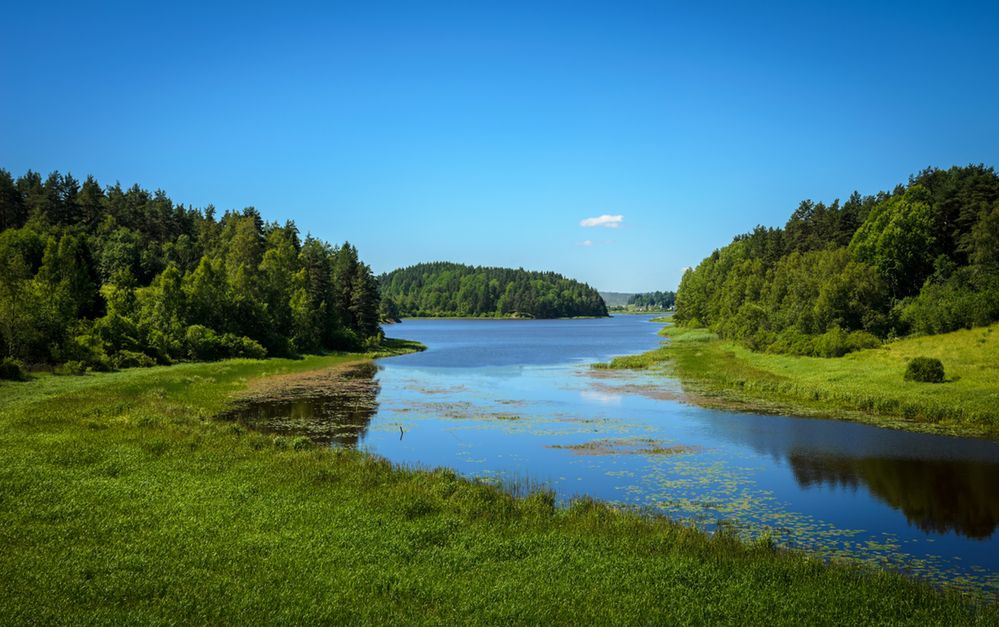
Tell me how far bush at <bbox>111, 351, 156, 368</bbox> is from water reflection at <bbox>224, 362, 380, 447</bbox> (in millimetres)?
13632

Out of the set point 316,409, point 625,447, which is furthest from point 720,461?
point 316,409

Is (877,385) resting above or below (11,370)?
below

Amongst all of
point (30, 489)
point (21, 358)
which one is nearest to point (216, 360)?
point (21, 358)

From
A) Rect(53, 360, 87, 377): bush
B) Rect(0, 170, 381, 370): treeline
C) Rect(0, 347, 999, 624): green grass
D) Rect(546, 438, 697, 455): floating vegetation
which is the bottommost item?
Rect(546, 438, 697, 455): floating vegetation

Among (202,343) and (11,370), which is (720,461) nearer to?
(11,370)

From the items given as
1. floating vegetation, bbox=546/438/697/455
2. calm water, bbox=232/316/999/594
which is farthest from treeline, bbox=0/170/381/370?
floating vegetation, bbox=546/438/697/455

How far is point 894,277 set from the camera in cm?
8294

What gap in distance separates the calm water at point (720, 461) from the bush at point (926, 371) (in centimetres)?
1116

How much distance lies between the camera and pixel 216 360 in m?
69.2

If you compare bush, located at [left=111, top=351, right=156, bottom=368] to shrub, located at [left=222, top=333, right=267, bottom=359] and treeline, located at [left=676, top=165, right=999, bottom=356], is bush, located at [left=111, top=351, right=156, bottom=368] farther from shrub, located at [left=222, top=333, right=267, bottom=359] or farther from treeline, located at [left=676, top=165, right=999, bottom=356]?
treeline, located at [left=676, top=165, right=999, bottom=356]

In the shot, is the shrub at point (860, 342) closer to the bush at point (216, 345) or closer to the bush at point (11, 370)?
the bush at point (216, 345)

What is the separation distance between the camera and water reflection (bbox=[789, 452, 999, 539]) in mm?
21234

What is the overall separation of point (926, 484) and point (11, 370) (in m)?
55.3

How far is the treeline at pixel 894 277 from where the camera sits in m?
65.8
